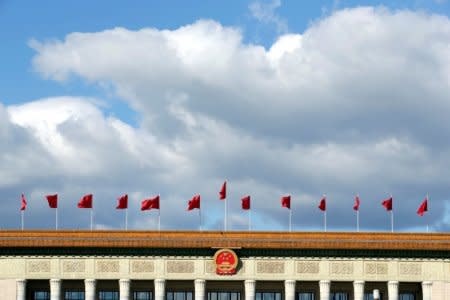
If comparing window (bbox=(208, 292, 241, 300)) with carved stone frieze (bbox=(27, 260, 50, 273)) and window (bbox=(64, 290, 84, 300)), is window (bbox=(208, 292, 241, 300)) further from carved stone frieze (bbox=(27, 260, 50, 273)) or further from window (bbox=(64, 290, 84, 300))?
carved stone frieze (bbox=(27, 260, 50, 273))

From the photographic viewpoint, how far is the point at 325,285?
94.7 m

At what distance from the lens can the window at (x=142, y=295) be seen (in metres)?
96.9

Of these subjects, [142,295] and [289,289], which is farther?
[142,295]

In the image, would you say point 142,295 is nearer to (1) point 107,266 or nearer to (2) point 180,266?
(1) point 107,266

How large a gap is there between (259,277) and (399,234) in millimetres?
13535

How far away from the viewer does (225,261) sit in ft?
310

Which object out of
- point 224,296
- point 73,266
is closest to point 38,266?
point 73,266

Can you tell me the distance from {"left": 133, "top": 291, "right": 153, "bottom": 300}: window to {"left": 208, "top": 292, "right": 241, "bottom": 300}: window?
554 centimetres

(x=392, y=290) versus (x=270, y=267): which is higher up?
(x=270, y=267)

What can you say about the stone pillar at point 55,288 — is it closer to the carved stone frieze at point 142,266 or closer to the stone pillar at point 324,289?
the carved stone frieze at point 142,266

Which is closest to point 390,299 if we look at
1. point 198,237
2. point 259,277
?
point 259,277

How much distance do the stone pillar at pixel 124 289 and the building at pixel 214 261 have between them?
0.09 m

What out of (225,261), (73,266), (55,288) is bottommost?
(55,288)

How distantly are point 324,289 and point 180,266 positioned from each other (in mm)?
13131
